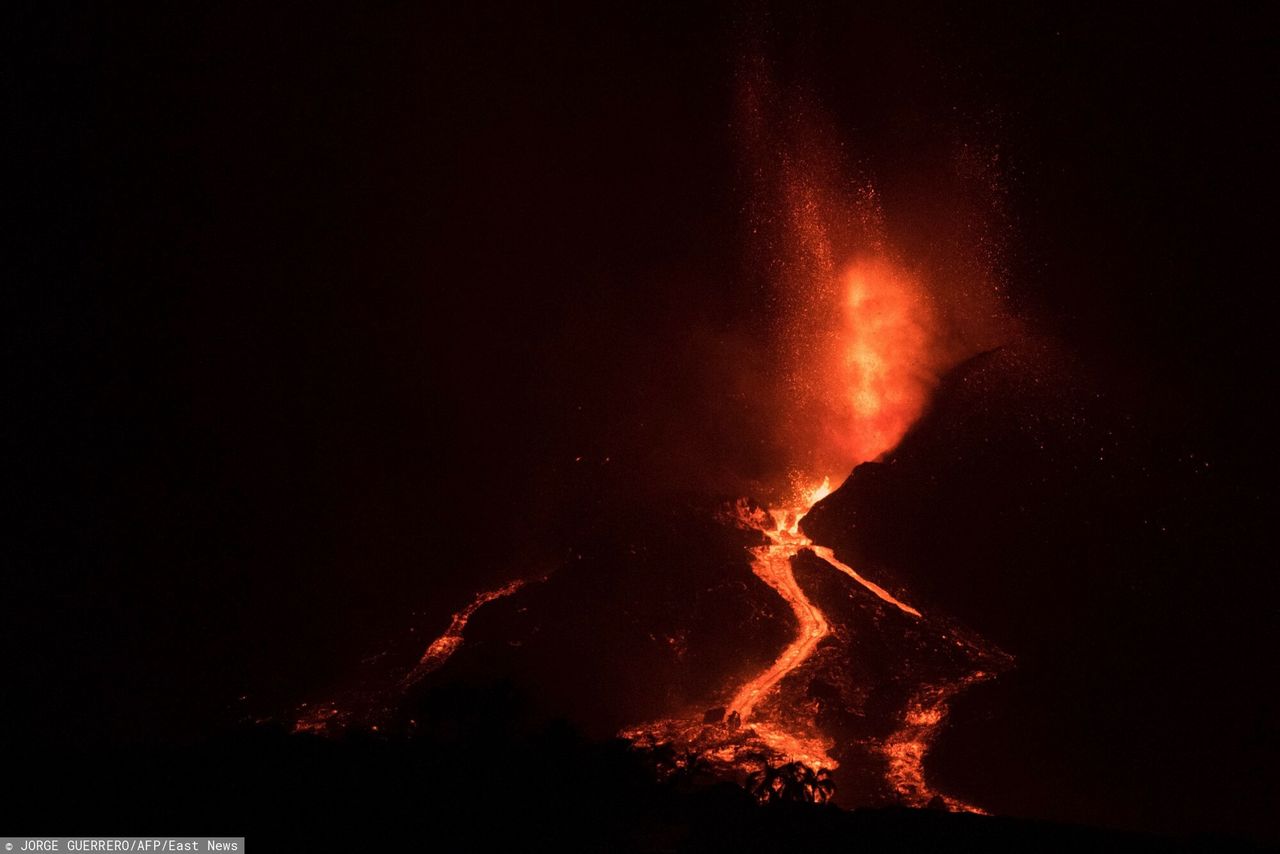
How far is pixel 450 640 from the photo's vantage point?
29875 millimetres

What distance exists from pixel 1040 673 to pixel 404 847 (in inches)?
903

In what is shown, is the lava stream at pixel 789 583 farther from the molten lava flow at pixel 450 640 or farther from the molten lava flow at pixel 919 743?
the molten lava flow at pixel 450 640

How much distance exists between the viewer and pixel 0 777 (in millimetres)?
8672

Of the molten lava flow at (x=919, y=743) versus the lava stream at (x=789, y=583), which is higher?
the lava stream at (x=789, y=583)

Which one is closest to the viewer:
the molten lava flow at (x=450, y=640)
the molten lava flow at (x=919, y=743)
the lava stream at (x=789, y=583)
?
the molten lava flow at (x=919, y=743)

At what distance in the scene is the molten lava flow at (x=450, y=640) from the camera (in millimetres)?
28134

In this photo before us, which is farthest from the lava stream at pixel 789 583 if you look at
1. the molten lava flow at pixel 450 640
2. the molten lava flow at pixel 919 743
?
the molten lava flow at pixel 450 640

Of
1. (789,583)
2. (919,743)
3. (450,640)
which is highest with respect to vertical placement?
(450,640)

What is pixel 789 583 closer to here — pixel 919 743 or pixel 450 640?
pixel 919 743

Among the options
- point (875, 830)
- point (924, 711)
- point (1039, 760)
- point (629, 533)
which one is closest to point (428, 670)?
point (629, 533)

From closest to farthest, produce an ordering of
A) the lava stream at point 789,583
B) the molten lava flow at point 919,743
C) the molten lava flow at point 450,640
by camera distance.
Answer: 1. the molten lava flow at point 919,743
2. the lava stream at point 789,583
3. the molten lava flow at point 450,640

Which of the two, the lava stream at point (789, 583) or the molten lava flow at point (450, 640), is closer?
the lava stream at point (789, 583)

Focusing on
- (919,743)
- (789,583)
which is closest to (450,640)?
(789,583)

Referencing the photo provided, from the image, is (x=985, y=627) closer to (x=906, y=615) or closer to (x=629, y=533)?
(x=906, y=615)
